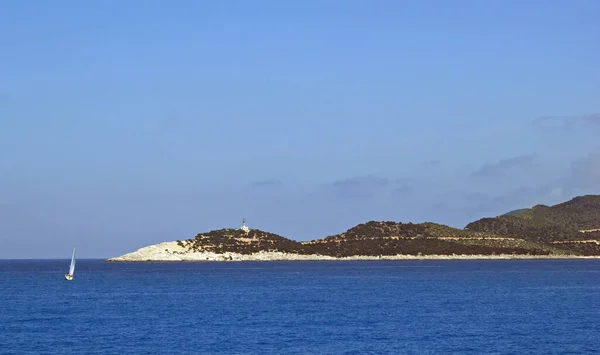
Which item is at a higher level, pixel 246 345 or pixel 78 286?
pixel 78 286

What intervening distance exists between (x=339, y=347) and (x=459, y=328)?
15235 mm

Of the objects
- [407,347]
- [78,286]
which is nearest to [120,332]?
[407,347]

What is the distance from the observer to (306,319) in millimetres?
83062

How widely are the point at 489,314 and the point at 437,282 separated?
187 feet

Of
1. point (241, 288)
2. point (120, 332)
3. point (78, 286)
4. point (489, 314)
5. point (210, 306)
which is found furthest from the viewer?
point (78, 286)

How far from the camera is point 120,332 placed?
7419 centimetres

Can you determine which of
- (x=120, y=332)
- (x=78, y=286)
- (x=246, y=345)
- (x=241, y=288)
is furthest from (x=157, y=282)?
(x=246, y=345)

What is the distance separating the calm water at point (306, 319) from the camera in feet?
215

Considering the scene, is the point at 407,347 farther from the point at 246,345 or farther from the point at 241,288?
the point at 241,288

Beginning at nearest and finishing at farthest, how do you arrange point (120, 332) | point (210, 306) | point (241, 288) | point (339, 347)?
point (339, 347) → point (120, 332) → point (210, 306) → point (241, 288)

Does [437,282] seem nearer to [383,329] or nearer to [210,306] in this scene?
[210,306]

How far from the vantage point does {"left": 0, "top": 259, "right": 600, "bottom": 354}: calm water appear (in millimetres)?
65500

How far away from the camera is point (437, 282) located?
143625 millimetres

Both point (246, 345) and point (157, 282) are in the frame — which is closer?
point (246, 345)
